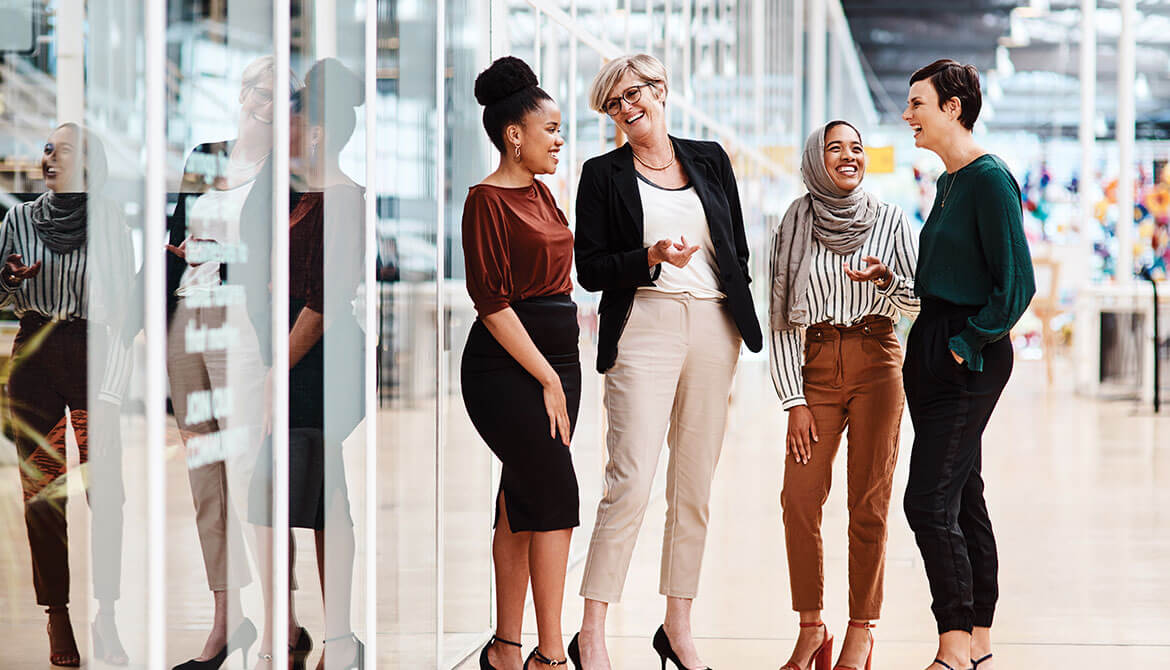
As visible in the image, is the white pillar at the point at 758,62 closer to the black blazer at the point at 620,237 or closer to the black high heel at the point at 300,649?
the black blazer at the point at 620,237

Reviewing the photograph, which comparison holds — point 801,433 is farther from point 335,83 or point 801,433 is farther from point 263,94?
point 263,94

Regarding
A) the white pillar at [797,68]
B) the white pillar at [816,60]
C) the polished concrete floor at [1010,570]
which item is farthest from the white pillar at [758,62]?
the white pillar at [816,60]

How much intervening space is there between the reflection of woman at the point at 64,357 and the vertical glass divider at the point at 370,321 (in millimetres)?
971

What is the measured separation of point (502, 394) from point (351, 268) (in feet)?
1.56

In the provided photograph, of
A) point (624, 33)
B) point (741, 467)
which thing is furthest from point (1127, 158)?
point (624, 33)

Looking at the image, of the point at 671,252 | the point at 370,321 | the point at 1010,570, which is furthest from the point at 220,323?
the point at 1010,570

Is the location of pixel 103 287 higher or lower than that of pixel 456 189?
lower

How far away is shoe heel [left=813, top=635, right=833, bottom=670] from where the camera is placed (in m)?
3.32

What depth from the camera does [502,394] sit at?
294 centimetres

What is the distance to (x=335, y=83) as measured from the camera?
2.63 metres

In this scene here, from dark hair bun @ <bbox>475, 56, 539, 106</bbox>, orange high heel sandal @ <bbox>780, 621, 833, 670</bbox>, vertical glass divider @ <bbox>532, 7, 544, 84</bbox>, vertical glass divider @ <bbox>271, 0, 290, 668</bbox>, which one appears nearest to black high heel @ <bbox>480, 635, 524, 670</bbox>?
orange high heel sandal @ <bbox>780, 621, 833, 670</bbox>

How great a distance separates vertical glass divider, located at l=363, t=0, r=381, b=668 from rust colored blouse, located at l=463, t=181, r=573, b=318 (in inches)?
8.7

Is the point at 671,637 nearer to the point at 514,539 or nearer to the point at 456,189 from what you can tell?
the point at 514,539

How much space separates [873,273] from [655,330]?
0.56 m
